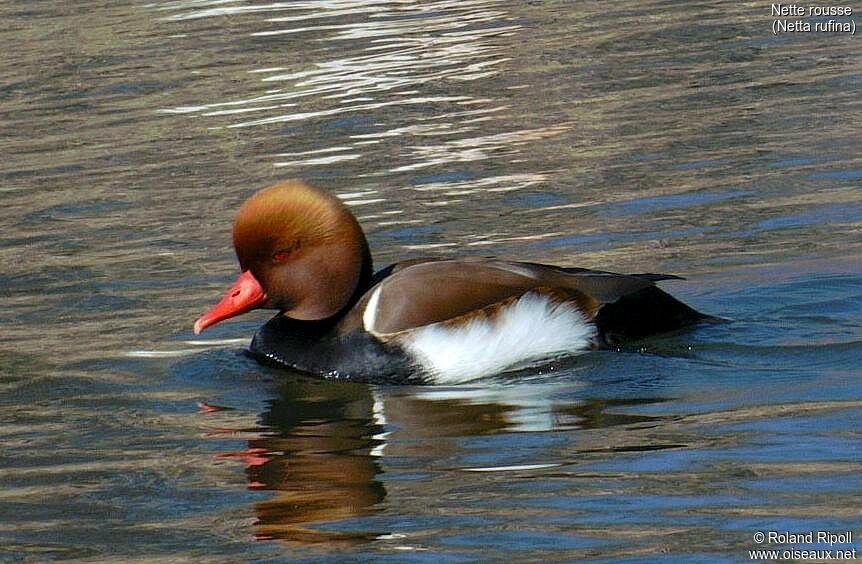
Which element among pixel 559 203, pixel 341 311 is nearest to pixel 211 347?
pixel 341 311

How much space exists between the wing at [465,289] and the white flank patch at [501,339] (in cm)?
3

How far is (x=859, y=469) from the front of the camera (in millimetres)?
5039

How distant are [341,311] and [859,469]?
249cm

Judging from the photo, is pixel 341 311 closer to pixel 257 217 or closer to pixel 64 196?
pixel 257 217

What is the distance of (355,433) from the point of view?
6090 millimetres

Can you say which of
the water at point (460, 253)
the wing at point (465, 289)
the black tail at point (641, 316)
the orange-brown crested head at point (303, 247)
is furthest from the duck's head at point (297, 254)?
the black tail at point (641, 316)

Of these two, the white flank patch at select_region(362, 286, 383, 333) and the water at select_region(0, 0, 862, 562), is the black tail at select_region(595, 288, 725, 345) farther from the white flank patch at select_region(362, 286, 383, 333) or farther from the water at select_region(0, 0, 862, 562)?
the white flank patch at select_region(362, 286, 383, 333)

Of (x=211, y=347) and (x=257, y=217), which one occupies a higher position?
(x=257, y=217)

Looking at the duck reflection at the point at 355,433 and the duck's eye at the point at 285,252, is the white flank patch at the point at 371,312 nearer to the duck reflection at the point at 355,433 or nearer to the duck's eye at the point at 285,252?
the duck reflection at the point at 355,433

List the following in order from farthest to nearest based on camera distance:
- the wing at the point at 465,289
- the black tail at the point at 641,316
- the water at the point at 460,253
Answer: the black tail at the point at 641,316
the wing at the point at 465,289
the water at the point at 460,253

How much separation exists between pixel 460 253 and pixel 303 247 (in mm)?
1929

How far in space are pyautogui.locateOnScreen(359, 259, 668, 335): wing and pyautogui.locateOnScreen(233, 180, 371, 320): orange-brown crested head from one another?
0.15 meters

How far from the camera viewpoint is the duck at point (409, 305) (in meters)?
6.61

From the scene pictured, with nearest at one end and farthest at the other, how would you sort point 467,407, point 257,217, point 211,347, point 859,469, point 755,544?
point 755,544, point 859,469, point 467,407, point 257,217, point 211,347
